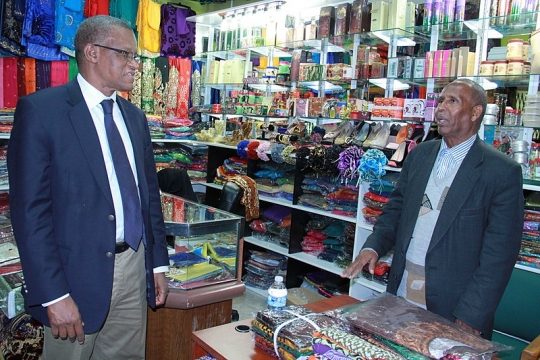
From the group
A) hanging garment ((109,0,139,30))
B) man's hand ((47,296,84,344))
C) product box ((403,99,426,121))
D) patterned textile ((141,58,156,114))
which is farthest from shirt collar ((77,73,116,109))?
hanging garment ((109,0,139,30))

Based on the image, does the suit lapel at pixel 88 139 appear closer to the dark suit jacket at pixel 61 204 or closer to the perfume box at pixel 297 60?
the dark suit jacket at pixel 61 204

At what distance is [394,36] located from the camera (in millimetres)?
4062

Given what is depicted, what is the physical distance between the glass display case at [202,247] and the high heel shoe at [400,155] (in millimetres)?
1623

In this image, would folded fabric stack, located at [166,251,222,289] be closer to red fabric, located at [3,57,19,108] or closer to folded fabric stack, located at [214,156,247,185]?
folded fabric stack, located at [214,156,247,185]

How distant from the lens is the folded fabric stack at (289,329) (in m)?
1.50

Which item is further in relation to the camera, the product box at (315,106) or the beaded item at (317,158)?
the product box at (315,106)

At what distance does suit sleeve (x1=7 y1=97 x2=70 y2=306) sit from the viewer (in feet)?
5.05

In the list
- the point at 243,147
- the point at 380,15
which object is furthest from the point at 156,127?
the point at 380,15

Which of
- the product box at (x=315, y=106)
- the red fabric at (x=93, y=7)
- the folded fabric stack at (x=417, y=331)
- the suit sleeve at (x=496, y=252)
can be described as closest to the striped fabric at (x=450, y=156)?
the suit sleeve at (x=496, y=252)

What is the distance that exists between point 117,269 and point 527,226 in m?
2.53

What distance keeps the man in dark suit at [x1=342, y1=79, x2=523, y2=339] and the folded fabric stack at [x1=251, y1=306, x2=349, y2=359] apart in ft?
1.02

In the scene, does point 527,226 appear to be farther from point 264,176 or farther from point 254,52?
point 254,52

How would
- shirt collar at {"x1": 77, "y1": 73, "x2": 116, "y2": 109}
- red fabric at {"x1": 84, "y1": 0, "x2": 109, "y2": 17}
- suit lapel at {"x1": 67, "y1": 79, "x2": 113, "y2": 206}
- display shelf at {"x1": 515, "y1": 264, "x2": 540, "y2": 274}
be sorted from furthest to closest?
red fabric at {"x1": 84, "y1": 0, "x2": 109, "y2": 17} < display shelf at {"x1": 515, "y1": 264, "x2": 540, "y2": 274} < shirt collar at {"x1": 77, "y1": 73, "x2": 116, "y2": 109} < suit lapel at {"x1": 67, "y1": 79, "x2": 113, "y2": 206}

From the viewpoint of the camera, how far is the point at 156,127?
537 cm
